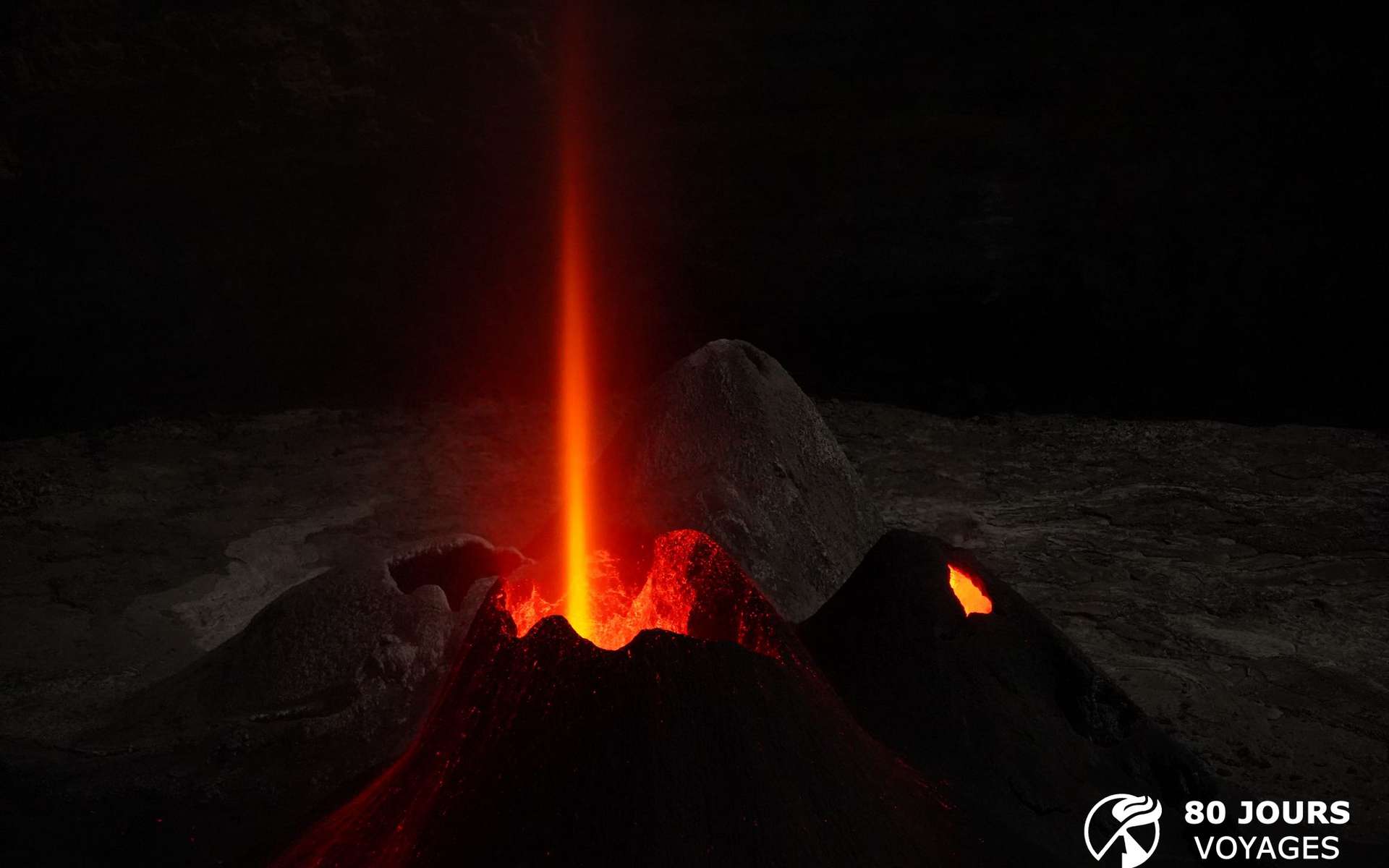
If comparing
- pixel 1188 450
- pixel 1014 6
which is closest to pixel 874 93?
pixel 1014 6

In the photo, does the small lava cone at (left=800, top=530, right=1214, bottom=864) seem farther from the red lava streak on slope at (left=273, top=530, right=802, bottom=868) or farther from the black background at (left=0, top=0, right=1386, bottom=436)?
the black background at (left=0, top=0, right=1386, bottom=436)

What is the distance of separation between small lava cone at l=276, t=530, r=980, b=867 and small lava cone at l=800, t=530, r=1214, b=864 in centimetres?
29

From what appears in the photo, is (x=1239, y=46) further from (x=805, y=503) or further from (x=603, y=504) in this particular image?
(x=603, y=504)

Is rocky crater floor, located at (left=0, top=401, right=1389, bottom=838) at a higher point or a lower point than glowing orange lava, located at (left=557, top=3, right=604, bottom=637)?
lower

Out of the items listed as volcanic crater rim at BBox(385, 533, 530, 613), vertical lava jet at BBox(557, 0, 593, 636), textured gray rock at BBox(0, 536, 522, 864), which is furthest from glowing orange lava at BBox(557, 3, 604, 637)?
textured gray rock at BBox(0, 536, 522, 864)

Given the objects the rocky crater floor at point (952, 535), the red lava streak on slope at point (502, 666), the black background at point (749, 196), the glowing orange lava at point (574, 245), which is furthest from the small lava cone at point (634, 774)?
the black background at point (749, 196)

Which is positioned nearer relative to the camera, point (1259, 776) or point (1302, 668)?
point (1259, 776)

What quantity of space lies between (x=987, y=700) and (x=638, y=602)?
0.66 m

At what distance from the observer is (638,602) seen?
6.40 feet

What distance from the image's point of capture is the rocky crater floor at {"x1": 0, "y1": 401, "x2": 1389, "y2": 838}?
132 inches

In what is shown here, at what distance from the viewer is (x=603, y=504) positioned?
11.8 ft

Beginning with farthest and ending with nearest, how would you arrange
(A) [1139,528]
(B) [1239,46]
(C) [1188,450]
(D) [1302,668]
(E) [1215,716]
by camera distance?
(B) [1239,46] → (C) [1188,450] → (A) [1139,528] → (D) [1302,668] → (E) [1215,716]

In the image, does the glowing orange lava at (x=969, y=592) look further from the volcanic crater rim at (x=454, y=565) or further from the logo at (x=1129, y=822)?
the volcanic crater rim at (x=454, y=565)

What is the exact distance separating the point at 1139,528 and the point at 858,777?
3836 mm
